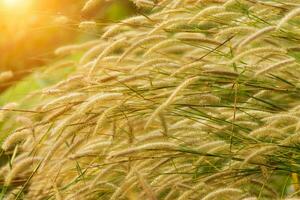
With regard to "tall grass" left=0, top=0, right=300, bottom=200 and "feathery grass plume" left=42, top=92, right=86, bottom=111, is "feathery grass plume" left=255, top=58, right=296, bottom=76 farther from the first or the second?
"feathery grass plume" left=42, top=92, right=86, bottom=111

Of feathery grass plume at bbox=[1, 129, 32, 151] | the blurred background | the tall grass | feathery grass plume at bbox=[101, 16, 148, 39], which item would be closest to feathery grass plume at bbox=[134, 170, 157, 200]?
the tall grass

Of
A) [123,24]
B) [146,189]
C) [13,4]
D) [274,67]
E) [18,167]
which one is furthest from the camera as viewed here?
[13,4]

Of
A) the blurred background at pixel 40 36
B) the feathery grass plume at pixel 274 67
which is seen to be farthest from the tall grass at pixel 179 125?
the blurred background at pixel 40 36

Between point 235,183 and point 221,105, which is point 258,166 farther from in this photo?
point 221,105

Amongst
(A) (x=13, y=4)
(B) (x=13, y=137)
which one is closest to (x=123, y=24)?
(B) (x=13, y=137)

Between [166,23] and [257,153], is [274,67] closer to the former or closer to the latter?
[257,153]

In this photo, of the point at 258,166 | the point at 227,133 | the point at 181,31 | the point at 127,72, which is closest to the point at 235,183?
the point at 258,166

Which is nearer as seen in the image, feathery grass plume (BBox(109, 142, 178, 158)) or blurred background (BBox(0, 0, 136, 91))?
feathery grass plume (BBox(109, 142, 178, 158))

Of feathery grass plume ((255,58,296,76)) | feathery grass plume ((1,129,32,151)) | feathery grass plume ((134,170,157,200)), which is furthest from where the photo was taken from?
feathery grass plume ((1,129,32,151))
